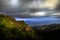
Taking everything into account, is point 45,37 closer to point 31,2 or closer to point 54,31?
point 54,31

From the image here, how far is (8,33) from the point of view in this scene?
3.62ft

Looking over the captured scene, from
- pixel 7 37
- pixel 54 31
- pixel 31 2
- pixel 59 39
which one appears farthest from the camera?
pixel 31 2

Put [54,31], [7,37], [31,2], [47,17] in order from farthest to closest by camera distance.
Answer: [31,2]
[47,17]
[54,31]
[7,37]

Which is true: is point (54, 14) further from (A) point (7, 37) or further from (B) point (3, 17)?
(A) point (7, 37)

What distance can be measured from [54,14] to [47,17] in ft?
0.38

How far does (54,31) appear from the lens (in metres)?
1.31

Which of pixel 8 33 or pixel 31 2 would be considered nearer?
A: pixel 8 33

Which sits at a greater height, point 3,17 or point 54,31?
point 3,17

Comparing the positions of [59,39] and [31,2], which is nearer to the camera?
[59,39]

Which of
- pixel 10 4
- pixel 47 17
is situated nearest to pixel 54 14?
pixel 47 17

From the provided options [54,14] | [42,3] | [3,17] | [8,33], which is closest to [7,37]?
[8,33]

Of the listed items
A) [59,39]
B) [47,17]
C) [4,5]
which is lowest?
[59,39]

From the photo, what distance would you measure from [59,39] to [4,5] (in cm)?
112

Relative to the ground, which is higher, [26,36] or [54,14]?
[54,14]
